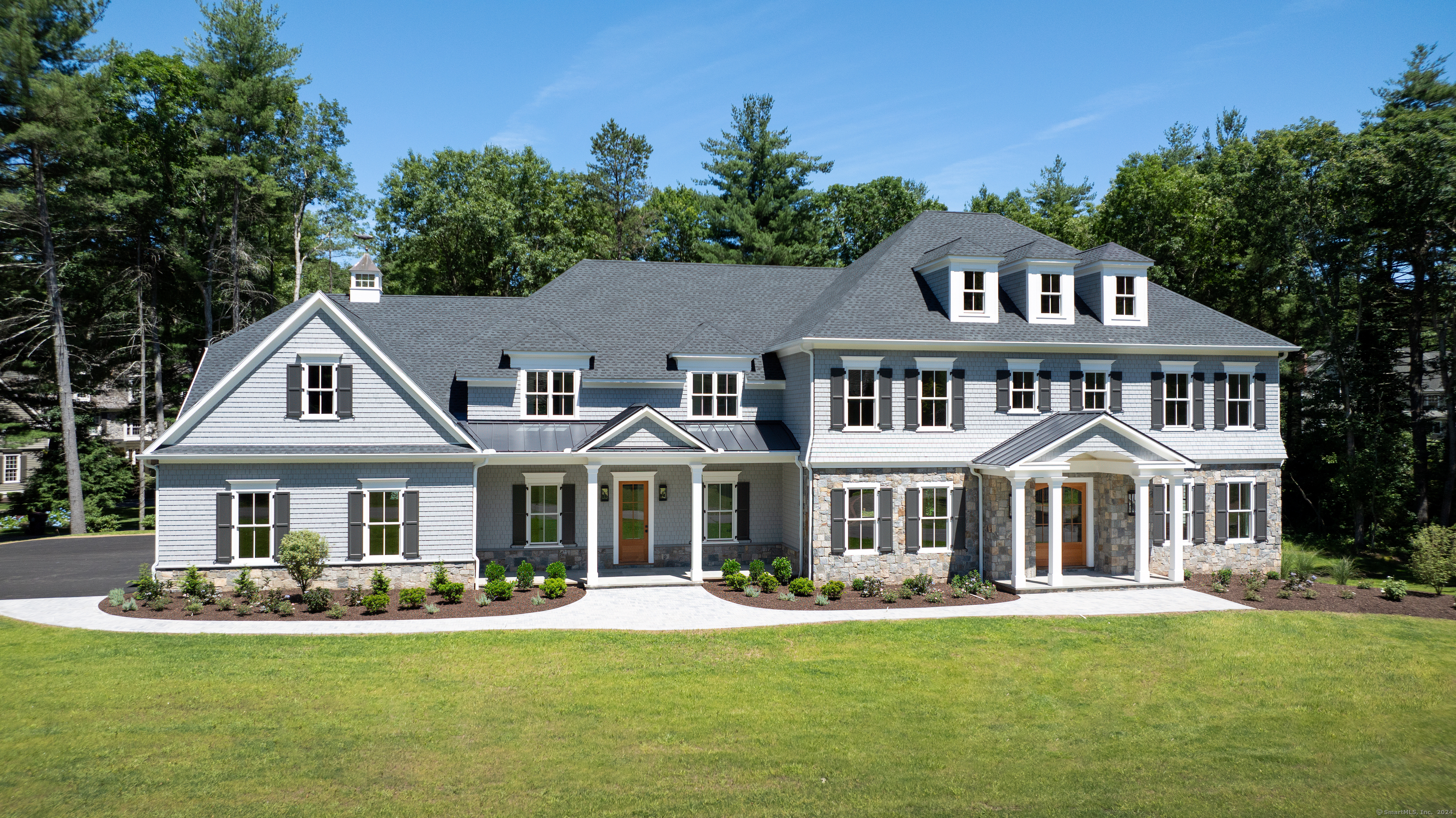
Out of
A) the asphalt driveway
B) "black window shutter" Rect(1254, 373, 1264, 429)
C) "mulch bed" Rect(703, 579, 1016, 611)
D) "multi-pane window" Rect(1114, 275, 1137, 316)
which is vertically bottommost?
"mulch bed" Rect(703, 579, 1016, 611)

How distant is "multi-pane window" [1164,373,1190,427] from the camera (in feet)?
81.7

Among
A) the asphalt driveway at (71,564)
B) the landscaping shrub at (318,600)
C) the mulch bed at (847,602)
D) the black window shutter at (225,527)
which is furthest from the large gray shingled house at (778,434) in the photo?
the asphalt driveway at (71,564)

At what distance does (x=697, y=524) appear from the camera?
907 inches

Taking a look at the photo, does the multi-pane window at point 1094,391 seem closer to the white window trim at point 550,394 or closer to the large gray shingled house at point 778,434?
the large gray shingled house at point 778,434

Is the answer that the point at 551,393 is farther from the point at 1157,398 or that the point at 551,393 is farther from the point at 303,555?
the point at 1157,398

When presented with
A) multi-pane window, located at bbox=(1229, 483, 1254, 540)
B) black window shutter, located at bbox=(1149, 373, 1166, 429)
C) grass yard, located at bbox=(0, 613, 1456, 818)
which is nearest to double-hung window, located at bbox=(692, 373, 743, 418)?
grass yard, located at bbox=(0, 613, 1456, 818)

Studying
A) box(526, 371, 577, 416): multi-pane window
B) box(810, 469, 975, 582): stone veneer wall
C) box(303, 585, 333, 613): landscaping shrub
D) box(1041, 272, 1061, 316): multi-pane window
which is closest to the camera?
box(303, 585, 333, 613): landscaping shrub

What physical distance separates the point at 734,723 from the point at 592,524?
11314 millimetres

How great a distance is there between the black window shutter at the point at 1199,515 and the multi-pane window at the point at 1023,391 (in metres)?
5.43

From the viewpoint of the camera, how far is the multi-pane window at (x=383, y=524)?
21.1 metres

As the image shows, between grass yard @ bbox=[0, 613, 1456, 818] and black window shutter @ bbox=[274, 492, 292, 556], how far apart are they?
14.2 feet

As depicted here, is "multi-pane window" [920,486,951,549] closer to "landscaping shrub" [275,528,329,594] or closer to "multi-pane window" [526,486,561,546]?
"multi-pane window" [526,486,561,546]

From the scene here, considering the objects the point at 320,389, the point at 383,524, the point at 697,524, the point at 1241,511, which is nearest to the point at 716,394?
the point at 697,524

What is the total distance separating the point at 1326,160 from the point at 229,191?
46.0 metres
